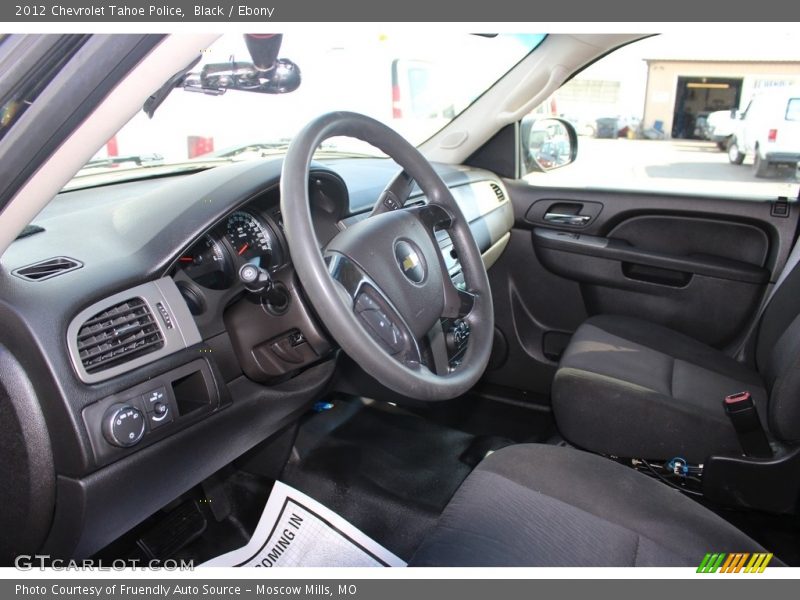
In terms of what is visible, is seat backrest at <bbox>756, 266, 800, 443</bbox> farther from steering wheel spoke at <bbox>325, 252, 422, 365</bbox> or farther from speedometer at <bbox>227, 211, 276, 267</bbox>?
speedometer at <bbox>227, 211, 276, 267</bbox>

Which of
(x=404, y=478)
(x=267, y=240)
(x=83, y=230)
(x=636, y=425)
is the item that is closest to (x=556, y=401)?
(x=636, y=425)

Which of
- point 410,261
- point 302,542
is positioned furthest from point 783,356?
point 302,542

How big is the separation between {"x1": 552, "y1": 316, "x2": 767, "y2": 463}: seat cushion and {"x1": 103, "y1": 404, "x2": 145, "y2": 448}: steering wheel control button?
112 centimetres

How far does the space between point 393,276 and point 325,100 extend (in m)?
0.85

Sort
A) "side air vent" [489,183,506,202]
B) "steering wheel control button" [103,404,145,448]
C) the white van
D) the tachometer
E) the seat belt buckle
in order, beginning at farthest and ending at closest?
"side air vent" [489,183,506,202], the white van, the seat belt buckle, the tachometer, "steering wheel control button" [103,404,145,448]

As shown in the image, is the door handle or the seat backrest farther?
the door handle

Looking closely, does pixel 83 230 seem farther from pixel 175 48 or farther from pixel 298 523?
pixel 298 523

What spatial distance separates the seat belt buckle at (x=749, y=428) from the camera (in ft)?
5.16

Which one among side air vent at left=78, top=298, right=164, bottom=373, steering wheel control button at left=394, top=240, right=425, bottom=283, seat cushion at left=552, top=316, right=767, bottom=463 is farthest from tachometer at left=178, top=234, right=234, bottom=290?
seat cushion at left=552, top=316, right=767, bottom=463

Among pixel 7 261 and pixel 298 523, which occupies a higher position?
pixel 7 261

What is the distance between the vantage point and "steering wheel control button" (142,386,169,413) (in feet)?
4.20

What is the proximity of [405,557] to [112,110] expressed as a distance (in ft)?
4.64

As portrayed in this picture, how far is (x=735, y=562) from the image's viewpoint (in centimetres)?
110

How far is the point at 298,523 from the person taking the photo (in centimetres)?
170
